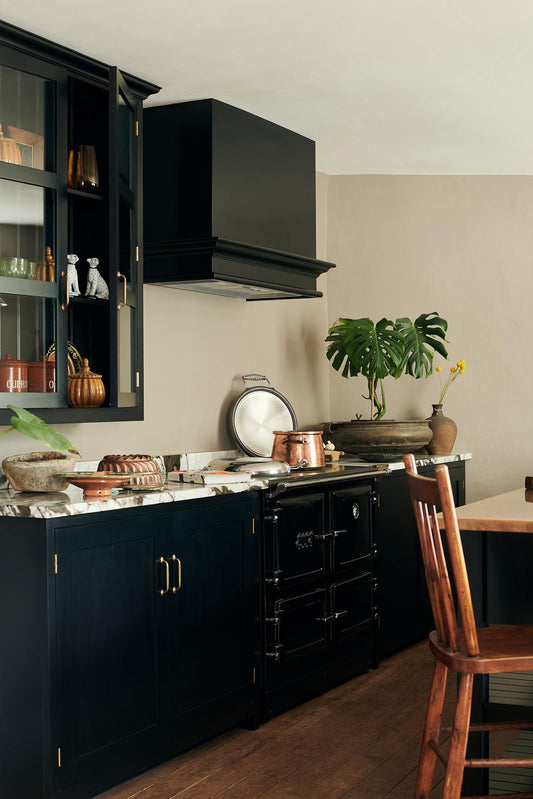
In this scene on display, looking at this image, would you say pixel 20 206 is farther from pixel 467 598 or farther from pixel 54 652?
pixel 467 598

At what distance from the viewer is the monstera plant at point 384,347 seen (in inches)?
190

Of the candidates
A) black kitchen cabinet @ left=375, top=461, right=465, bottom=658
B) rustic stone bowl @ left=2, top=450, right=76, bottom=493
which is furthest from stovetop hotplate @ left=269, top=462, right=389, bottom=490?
rustic stone bowl @ left=2, top=450, right=76, bottom=493

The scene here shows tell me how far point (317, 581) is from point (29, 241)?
5.76ft

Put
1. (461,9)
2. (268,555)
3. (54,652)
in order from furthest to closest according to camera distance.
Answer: (268,555) → (461,9) → (54,652)

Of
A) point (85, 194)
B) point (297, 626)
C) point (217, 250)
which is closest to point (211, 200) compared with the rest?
point (217, 250)

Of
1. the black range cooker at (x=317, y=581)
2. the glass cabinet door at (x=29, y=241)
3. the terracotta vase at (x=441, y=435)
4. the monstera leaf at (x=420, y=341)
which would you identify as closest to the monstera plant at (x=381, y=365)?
the monstera leaf at (x=420, y=341)

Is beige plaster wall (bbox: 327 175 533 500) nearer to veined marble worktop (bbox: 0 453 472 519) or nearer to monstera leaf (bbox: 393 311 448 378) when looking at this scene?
monstera leaf (bbox: 393 311 448 378)

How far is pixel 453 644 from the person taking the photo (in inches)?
87.0

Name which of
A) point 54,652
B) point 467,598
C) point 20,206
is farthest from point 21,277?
point 467,598

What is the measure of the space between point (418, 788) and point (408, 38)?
2.45 m

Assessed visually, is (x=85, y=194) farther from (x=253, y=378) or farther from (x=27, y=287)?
(x=253, y=378)

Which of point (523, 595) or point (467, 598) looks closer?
point (467, 598)

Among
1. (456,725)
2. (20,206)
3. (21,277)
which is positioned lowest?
(456,725)

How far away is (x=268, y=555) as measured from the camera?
11.6 feet
